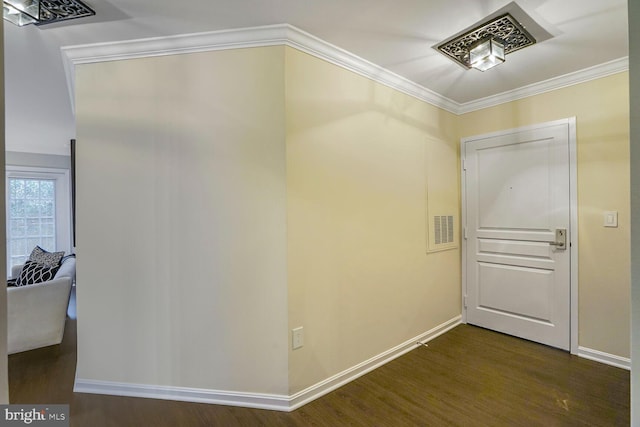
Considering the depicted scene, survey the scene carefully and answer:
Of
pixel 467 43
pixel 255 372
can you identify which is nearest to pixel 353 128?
pixel 467 43

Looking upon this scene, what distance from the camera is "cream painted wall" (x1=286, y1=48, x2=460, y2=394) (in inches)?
78.3

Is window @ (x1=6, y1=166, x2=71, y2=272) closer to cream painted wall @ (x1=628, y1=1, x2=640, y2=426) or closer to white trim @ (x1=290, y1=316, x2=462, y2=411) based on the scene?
white trim @ (x1=290, y1=316, x2=462, y2=411)

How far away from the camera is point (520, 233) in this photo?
2.87m

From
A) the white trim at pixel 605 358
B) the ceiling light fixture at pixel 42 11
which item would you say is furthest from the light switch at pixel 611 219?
the ceiling light fixture at pixel 42 11

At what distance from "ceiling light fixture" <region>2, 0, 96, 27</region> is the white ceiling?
7cm

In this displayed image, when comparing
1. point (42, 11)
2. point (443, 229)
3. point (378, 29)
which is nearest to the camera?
point (42, 11)

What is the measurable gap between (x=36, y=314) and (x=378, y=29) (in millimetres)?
3700

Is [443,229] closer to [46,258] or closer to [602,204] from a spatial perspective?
[602,204]

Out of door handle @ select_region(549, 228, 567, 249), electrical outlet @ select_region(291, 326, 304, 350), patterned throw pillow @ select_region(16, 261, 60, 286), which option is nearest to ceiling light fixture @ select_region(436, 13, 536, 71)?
door handle @ select_region(549, 228, 567, 249)

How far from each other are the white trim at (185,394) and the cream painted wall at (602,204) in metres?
2.57

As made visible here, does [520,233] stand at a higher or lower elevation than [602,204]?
lower

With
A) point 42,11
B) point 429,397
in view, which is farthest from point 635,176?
point 42,11

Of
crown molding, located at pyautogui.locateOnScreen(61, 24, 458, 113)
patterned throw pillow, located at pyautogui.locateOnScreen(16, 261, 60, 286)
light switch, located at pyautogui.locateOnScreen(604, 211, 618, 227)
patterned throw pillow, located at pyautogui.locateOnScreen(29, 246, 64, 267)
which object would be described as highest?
crown molding, located at pyautogui.locateOnScreen(61, 24, 458, 113)

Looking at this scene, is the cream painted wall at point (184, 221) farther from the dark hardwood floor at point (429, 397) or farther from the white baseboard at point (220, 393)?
the dark hardwood floor at point (429, 397)
